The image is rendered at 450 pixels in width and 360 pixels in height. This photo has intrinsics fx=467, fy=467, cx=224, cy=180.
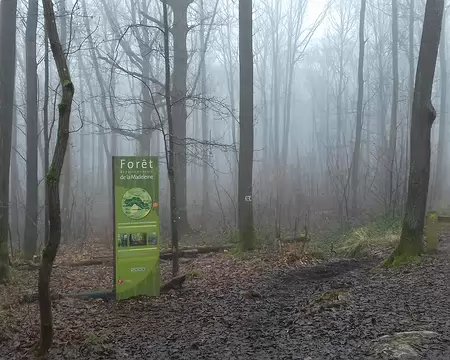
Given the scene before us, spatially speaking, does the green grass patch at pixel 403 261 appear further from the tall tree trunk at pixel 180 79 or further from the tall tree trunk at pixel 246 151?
the tall tree trunk at pixel 180 79

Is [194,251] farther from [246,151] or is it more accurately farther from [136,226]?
[136,226]

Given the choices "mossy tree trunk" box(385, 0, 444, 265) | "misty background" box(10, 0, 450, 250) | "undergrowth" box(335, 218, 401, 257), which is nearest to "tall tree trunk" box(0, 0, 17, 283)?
"misty background" box(10, 0, 450, 250)

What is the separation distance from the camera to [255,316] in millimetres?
6406

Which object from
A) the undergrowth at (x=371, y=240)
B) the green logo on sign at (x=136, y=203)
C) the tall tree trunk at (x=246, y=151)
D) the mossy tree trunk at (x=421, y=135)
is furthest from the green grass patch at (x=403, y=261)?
the green logo on sign at (x=136, y=203)

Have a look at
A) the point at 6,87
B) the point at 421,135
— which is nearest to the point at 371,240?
the point at 421,135

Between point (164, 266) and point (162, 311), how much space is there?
3928mm

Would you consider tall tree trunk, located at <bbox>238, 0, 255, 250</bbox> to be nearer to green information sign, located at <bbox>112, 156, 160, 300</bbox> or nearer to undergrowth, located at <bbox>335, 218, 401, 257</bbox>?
undergrowth, located at <bbox>335, 218, 401, 257</bbox>

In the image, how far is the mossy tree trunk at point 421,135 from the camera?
8.58 m

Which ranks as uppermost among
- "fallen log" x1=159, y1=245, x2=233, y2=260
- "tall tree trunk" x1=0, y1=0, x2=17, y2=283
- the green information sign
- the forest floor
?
"tall tree trunk" x1=0, y1=0, x2=17, y2=283

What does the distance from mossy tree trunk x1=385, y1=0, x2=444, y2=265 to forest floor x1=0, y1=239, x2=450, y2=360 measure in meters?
0.49

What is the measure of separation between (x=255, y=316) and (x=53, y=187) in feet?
10.7

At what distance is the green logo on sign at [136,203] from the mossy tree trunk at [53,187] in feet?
7.93

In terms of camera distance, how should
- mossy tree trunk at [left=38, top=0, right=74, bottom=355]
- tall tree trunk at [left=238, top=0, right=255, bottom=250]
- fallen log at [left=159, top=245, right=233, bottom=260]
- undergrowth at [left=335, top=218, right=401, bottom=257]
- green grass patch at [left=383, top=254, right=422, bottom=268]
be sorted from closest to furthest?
mossy tree trunk at [left=38, top=0, right=74, bottom=355] → green grass patch at [left=383, top=254, right=422, bottom=268] → undergrowth at [left=335, top=218, right=401, bottom=257] → tall tree trunk at [left=238, top=0, right=255, bottom=250] → fallen log at [left=159, top=245, right=233, bottom=260]

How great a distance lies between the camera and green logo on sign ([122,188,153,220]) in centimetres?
731
